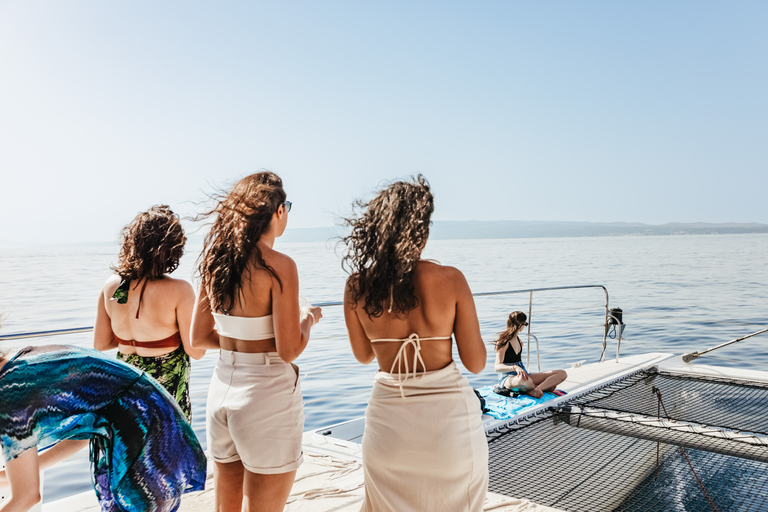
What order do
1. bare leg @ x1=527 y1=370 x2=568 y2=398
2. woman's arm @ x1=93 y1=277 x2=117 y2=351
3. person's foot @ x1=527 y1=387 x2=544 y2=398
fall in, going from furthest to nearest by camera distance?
1. bare leg @ x1=527 y1=370 x2=568 y2=398
2. person's foot @ x1=527 y1=387 x2=544 y2=398
3. woman's arm @ x1=93 y1=277 x2=117 y2=351

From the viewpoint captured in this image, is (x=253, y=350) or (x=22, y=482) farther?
(x=253, y=350)

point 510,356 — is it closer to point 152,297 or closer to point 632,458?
point 632,458

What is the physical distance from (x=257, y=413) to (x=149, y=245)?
0.82 m

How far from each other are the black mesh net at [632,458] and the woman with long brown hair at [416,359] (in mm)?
1289

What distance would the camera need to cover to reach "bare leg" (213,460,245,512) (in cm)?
185

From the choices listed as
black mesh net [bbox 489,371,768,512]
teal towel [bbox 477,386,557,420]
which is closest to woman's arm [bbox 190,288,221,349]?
black mesh net [bbox 489,371,768,512]

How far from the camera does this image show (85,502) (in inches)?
103

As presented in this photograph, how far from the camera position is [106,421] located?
3.94 ft

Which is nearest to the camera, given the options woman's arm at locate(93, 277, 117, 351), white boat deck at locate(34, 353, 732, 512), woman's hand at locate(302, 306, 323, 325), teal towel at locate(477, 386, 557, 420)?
woman's hand at locate(302, 306, 323, 325)

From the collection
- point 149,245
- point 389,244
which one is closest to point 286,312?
point 389,244

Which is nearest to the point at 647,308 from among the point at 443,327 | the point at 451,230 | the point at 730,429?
the point at 730,429

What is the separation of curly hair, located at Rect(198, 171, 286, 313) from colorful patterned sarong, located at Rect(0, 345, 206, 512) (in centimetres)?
53

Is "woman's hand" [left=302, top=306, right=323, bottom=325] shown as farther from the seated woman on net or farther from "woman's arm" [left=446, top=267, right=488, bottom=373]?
the seated woman on net

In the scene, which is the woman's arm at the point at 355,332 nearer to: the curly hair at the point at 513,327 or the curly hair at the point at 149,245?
the curly hair at the point at 149,245
